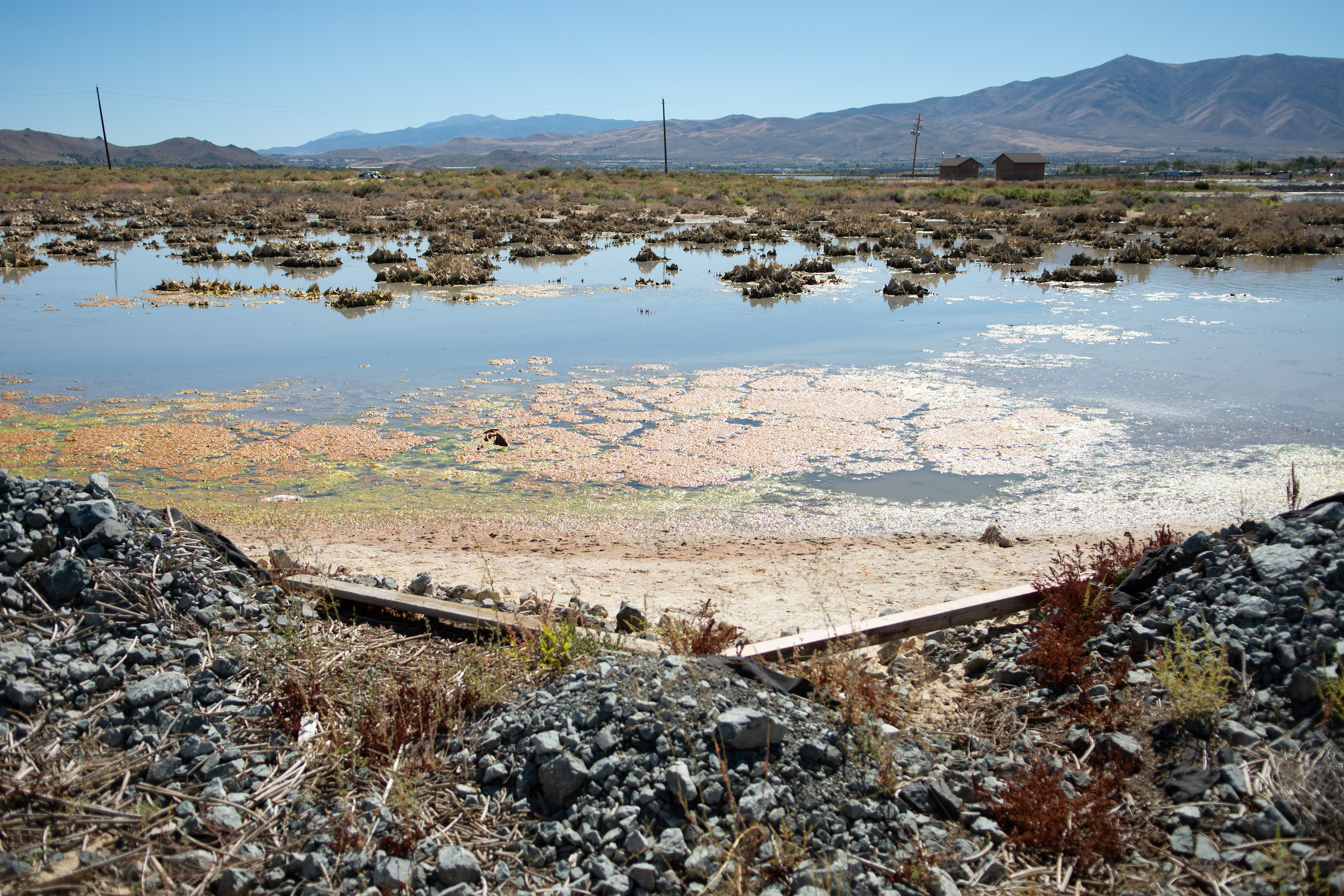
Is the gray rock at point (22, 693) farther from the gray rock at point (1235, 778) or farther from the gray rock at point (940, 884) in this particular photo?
the gray rock at point (1235, 778)

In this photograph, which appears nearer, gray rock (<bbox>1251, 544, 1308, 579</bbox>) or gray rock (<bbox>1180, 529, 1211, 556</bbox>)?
gray rock (<bbox>1251, 544, 1308, 579</bbox>)

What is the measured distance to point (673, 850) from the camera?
3023 mm

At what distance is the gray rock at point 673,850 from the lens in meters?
3.02

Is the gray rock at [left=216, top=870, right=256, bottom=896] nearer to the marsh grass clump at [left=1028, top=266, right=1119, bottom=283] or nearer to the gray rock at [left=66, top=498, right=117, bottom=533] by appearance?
the gray rock at [left=66, top=498, right=117, bottom=533]

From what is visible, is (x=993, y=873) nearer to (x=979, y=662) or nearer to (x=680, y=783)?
(x=680, y=783)

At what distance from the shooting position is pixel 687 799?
3.26 meters

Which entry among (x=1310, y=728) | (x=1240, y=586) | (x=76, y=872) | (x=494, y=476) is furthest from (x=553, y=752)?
(x=494, y=476)

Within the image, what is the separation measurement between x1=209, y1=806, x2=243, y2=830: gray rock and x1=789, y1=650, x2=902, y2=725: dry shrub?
2477 millimetres

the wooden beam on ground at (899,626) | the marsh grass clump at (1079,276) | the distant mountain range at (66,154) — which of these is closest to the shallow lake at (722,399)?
the marsh grass clump at (1079,276)

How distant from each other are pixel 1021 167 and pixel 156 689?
79.2m

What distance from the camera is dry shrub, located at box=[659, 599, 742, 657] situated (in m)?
4.36

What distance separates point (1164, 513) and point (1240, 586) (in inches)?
136

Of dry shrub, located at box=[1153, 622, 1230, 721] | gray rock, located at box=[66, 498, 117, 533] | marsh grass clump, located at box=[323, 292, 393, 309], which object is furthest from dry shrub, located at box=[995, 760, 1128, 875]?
marsh grass clump, located at box=[323, 292, 393, 309]

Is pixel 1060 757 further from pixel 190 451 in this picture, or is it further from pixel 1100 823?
pixel 190 451
